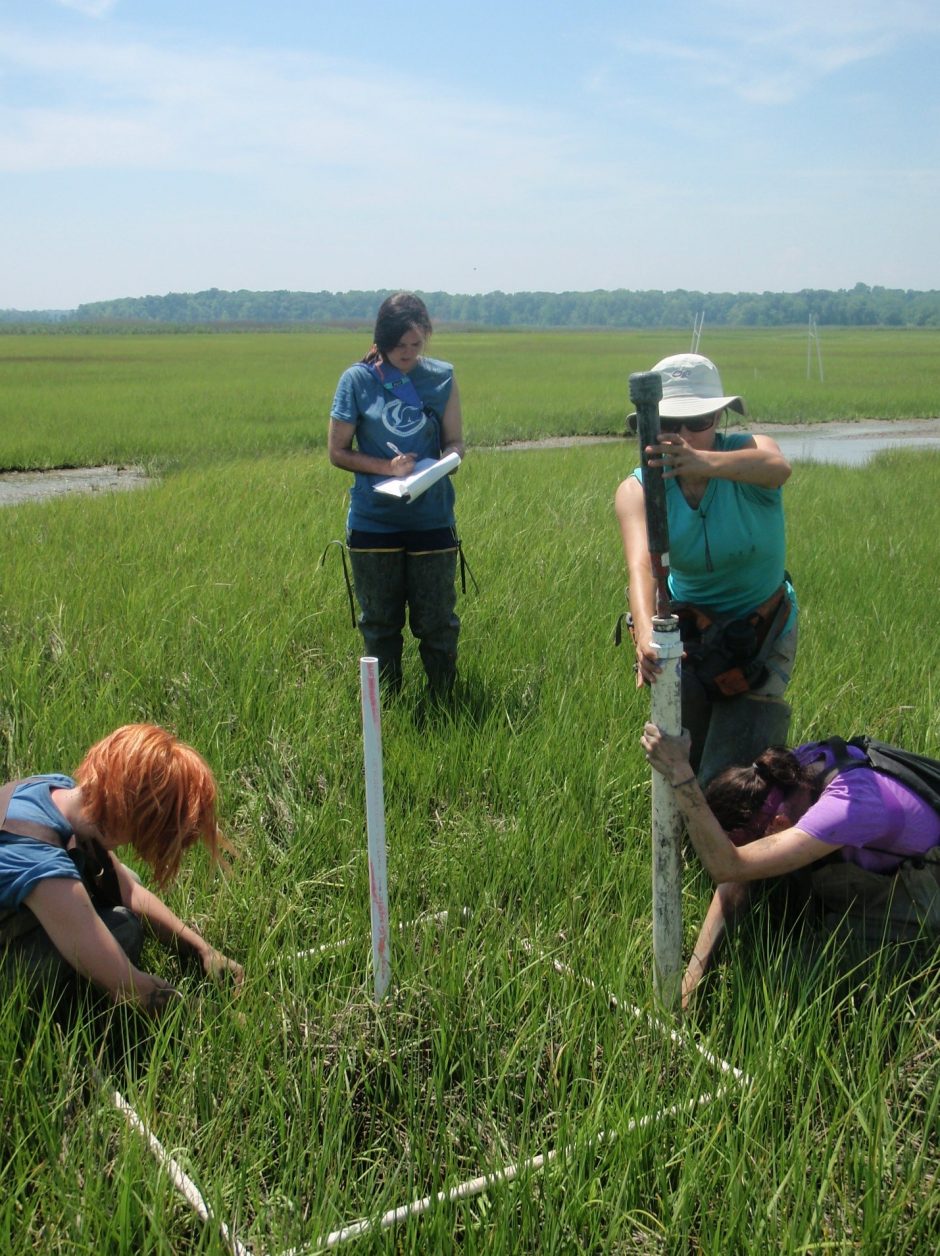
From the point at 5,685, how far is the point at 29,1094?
2.34m

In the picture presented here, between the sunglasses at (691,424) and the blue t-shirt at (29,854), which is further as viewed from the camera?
the sunglasses at (691,424)

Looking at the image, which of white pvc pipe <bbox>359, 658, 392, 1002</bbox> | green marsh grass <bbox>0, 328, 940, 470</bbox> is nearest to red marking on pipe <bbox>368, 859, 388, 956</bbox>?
white pvc pipe <bbox>359, 658, 392, 1002</bbox>

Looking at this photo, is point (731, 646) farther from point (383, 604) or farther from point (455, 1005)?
point (383, 604)

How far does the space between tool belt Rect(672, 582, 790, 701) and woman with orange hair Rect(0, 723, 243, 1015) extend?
56.6 inches

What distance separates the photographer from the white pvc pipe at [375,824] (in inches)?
84.2

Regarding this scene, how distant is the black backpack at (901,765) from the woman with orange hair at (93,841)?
1359 mm

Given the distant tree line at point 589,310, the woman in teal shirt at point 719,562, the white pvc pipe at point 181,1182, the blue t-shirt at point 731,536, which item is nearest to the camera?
the white pvc pipe at point 181,1182

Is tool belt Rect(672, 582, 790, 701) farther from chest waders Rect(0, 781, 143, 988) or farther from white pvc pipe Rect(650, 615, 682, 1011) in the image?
chest waders Rect(0, 781, 143, 988)

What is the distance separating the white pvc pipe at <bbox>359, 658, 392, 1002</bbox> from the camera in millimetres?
2139

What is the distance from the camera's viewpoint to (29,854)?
7.11 feet

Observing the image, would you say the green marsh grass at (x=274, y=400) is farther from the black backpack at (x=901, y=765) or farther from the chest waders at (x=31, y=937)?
the black backpack at (x=901, y=765)

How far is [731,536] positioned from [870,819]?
92 cm

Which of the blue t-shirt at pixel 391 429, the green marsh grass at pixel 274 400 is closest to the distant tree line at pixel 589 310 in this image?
the green marsh grass at pixel 274 400

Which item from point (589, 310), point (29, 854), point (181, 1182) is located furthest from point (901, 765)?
point (589, 310)
